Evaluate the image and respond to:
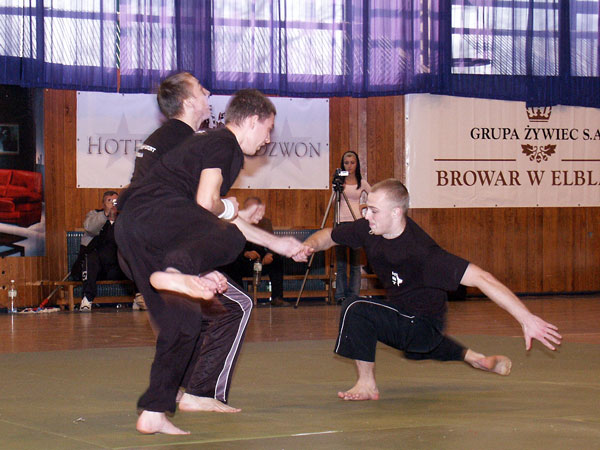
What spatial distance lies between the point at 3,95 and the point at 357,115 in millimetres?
4167

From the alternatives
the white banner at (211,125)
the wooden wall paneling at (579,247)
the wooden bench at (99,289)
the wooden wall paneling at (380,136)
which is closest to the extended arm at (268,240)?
the wooden bench at (99,289)

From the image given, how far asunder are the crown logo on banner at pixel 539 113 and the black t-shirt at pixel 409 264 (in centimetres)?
755

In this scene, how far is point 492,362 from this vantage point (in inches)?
160

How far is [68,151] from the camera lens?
9992mm

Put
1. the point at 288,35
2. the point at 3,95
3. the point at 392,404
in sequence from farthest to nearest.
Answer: the point at 288,35 < the point at 3,95 < the point at 392,404

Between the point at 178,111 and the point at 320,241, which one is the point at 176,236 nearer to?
the point at 178,111

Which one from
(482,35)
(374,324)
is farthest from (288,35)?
(374,324)

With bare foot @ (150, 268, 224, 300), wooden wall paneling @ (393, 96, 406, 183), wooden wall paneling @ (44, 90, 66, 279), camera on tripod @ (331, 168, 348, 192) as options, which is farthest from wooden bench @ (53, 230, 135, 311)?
bare foot @ (150, 268, 224, 300)

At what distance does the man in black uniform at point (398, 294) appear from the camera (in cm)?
397

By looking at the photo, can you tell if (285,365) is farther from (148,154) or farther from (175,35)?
(175,35)

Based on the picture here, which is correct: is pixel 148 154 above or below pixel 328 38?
below

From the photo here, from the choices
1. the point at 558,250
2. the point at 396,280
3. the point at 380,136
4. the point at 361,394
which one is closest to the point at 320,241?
the point at 396,280

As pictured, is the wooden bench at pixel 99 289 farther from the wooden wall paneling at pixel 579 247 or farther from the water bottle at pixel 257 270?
the wooden wall paneling at pixel 579 247

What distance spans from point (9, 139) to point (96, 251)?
1528 mm
